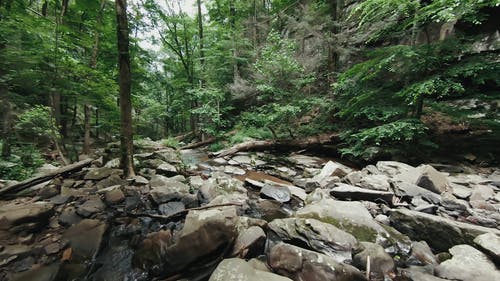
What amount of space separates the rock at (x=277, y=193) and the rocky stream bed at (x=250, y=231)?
26 millimetres

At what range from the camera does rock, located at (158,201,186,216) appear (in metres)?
4.15


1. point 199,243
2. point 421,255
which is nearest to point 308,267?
point 199,243

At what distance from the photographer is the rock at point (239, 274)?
215cm

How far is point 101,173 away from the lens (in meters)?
5.31

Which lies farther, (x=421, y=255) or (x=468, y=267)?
(x=421, y=255)

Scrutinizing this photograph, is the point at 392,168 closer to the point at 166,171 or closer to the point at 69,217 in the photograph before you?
the point at 166,171

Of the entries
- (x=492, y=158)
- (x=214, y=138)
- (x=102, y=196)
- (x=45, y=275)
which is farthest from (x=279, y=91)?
(x=45, y=275)

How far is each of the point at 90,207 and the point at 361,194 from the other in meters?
5.60

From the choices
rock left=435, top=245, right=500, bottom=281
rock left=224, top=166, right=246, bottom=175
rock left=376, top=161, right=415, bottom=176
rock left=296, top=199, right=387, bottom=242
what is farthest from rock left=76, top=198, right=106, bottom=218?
rock left=376, top=161, right=415, bottom=176

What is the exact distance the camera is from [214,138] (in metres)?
12.5

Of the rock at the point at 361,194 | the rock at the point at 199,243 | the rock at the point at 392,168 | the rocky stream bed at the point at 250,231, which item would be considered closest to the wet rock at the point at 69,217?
the rocky stream bed at the point at 250,231

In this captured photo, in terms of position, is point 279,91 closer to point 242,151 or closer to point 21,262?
point 242,151

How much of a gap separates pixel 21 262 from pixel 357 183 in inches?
251

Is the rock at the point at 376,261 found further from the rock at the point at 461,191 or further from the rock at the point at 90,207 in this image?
the rock at the point at 90,207
